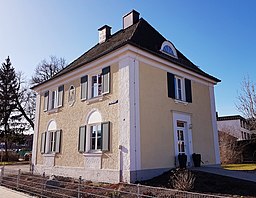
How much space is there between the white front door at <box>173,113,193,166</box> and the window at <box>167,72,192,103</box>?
3.85 ft

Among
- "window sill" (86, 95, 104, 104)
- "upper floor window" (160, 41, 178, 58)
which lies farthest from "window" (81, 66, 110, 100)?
Answer: "upper floor window" (160, 41, 178, 58)

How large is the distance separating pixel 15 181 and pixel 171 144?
8418 millimetres

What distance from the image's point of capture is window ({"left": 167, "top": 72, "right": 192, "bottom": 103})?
1445 centimetres

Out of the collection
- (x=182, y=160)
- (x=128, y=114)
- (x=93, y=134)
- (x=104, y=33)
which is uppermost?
(x=104, y=33)

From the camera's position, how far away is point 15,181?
11867 mm

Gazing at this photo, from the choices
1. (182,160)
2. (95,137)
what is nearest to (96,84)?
(95,137)

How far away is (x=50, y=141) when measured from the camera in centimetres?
1756

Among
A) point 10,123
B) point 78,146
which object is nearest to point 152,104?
point 78,146

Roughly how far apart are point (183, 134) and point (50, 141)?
9683 millimetres

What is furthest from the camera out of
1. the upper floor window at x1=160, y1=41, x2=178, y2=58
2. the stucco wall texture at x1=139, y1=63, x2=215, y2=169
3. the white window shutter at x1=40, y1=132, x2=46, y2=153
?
the white window shutter at x1=40, y1=132, x2=46, y2=153

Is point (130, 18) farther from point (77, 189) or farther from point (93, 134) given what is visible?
point (77, 189)

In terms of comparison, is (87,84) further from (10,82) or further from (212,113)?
(10,82)

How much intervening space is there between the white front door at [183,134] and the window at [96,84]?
4497mm

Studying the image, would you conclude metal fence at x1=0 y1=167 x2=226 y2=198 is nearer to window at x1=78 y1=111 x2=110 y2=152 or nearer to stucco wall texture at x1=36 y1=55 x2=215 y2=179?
stucco wall texture at x1=36 y1=55 x2=215 y2=179
